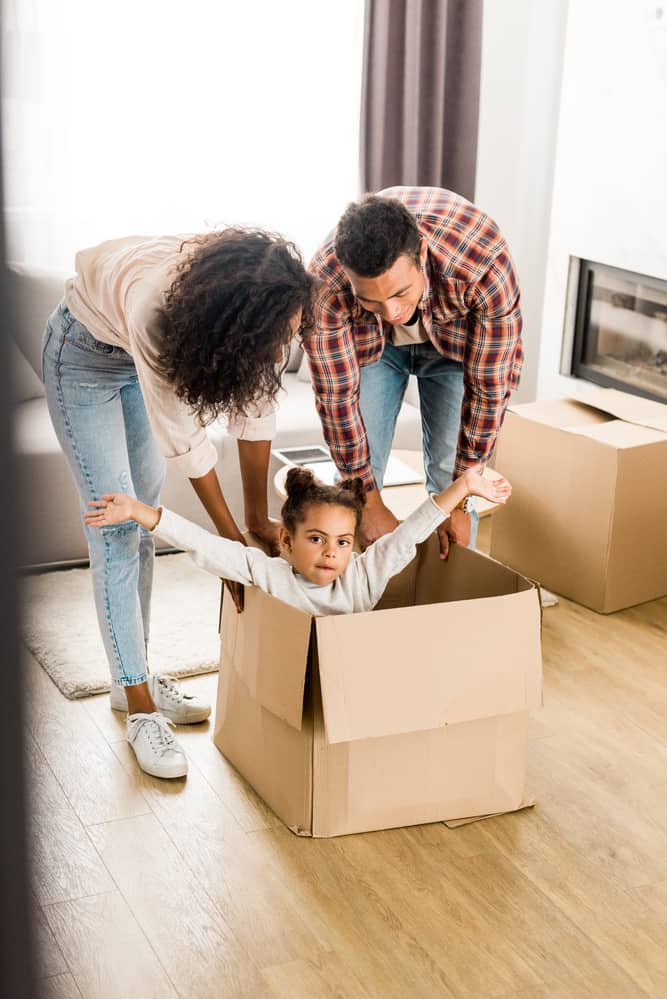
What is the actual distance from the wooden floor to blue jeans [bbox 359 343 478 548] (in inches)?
24.4

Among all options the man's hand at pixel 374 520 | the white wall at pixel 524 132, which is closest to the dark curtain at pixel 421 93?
the white wall at pixel 524 132

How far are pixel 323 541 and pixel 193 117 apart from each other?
6.78 ft

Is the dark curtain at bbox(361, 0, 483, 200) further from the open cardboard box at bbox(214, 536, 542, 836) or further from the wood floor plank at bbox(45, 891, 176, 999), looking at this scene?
the wood floor plank at bbox(45, 891, 176, 999)

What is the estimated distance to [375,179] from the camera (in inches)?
142

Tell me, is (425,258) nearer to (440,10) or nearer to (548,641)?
(548,641)

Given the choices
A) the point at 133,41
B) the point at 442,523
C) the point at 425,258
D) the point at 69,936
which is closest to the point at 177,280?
the point at 425,258

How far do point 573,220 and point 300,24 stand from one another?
108cm

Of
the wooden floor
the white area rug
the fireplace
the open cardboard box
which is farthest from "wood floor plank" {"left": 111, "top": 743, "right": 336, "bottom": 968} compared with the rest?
the fireplace

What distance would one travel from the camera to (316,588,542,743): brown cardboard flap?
1.72 meters

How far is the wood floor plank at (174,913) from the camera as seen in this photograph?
155 cm

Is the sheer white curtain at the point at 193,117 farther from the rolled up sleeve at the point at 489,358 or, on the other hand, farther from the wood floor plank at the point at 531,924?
the wood floor plank at the point at 531,924

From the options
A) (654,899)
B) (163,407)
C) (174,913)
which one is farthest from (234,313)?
(654,899)

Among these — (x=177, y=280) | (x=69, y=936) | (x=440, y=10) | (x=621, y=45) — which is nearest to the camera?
(x=177, y=280)

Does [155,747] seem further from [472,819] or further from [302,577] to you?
[472,819]
